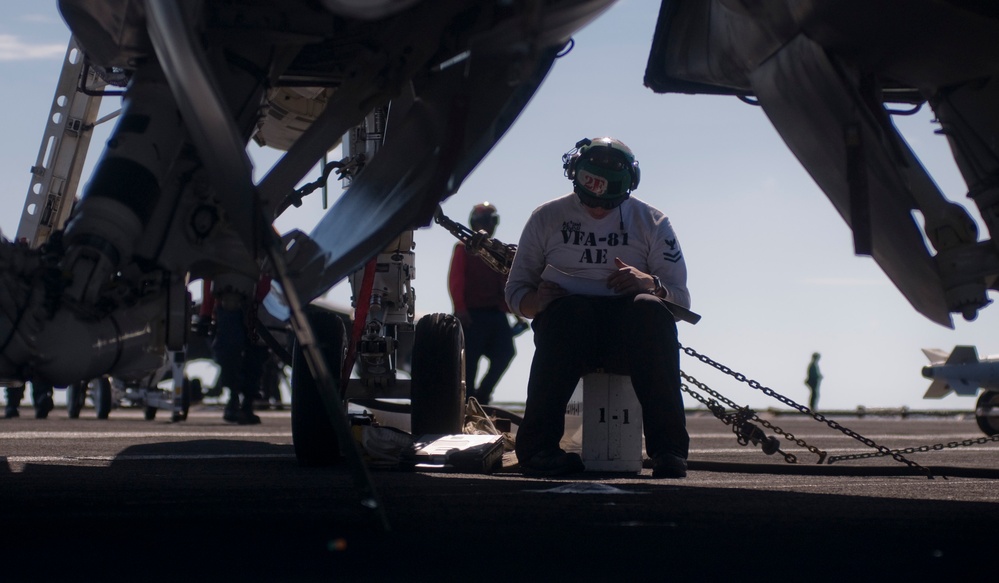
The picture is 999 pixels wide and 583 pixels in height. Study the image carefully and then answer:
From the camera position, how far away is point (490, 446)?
5.00 metres

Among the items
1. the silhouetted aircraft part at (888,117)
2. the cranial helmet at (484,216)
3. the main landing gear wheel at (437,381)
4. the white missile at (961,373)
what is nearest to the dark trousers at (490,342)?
the cranial helmet at (484,216)

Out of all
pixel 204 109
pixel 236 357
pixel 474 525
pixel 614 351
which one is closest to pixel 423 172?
pixel 204 109

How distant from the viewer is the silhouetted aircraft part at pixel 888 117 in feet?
11.8

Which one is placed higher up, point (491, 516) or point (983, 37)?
point (983, 37)

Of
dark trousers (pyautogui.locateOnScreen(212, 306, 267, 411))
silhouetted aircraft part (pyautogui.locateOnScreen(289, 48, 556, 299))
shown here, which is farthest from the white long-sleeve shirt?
dark trousers (pyautogui.locateOnScreen(212, 306, 267, 411))

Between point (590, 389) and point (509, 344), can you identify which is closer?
point (590, 389)

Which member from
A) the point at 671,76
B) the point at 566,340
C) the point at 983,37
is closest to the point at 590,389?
the point at 566,340

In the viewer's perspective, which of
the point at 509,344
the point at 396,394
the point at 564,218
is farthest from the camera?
the point at 509,344

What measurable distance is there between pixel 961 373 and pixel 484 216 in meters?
5.40

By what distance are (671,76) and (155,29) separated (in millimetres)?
2081

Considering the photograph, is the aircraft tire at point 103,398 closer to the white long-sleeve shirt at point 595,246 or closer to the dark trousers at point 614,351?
the white long-sleeve shirt at point 595,246

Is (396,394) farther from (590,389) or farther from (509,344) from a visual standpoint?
(509,344)

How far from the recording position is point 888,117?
383cm

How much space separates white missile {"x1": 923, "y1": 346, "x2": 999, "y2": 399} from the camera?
12391 mm
